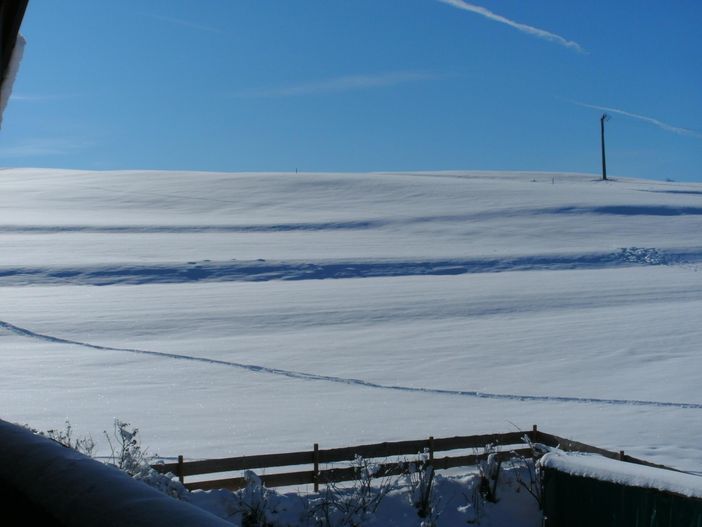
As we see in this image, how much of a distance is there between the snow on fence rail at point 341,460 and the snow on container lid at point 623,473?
0.96 meters

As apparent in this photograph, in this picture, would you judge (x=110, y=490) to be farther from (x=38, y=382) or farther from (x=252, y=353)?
(x=252, y=353)

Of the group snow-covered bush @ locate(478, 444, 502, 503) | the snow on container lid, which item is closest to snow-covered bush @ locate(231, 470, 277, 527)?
snow-covered bush @ locate(478, 444, 502, 503)

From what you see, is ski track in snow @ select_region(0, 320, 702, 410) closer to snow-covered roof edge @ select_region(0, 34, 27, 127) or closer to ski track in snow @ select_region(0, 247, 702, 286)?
ski track in snow @ select_region(0, 247, 702, 286)

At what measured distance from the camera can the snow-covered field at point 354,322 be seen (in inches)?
473

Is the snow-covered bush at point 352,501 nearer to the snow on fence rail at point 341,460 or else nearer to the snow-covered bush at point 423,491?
the snow on fence rail at point 341,460

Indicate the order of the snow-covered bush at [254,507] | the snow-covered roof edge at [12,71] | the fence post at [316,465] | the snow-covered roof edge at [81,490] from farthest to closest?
the fence post at [316,465] < the snow-covered bush at [254,507] < the snow-covered roof edge at [12,71] < the snow-covered roof edge at [81,490]

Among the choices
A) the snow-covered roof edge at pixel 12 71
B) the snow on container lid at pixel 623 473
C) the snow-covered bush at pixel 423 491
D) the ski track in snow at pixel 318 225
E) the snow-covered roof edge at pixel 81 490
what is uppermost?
the ski track in snow at pixel 318 225

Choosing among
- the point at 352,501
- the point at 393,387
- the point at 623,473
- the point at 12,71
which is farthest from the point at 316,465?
the point at 12,71

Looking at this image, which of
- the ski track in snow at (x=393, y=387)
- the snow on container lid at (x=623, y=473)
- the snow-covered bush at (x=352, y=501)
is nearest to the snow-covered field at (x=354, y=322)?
the ski track in snow at (x=393, y=387)

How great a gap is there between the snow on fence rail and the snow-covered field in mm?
1941

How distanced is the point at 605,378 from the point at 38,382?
966cm

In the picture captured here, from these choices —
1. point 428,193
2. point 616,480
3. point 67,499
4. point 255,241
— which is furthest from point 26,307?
point 428,193

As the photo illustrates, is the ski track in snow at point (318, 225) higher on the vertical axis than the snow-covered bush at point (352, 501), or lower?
higher

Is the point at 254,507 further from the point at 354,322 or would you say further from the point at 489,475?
the point at 354,322
